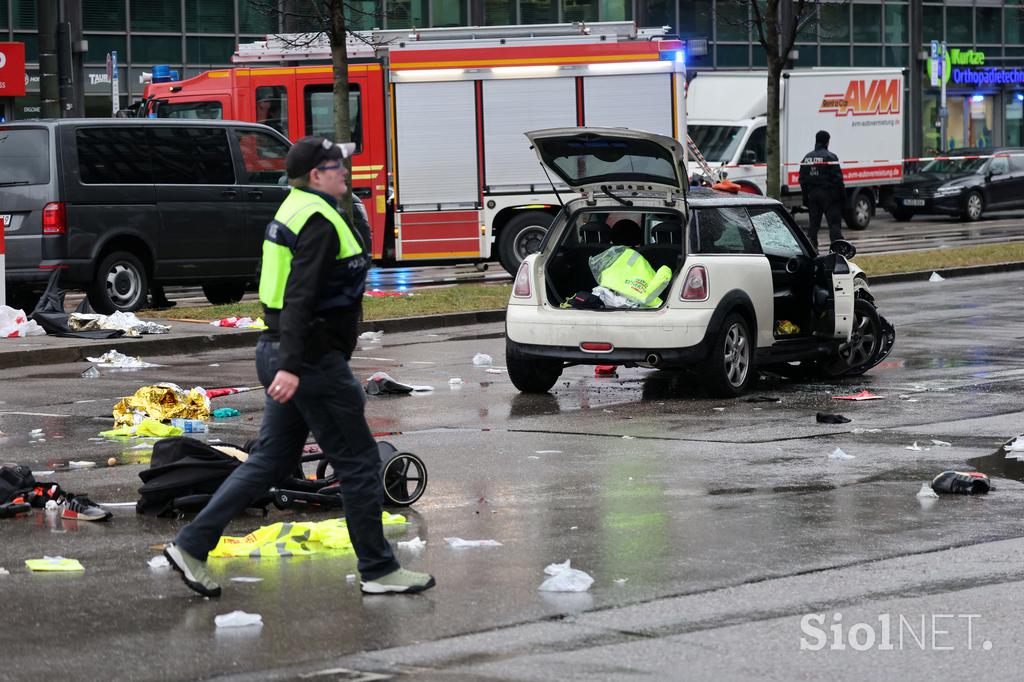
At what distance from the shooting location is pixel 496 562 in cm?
701

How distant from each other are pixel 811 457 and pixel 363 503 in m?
3.87

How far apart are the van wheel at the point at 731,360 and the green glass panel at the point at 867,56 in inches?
1435

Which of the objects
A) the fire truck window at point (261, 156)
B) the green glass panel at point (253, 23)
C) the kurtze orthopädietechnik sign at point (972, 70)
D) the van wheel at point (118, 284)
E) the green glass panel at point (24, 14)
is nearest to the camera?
the van wheel at point (118, 284)

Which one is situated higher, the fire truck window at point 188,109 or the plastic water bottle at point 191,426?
the fire truck window at point 188,109

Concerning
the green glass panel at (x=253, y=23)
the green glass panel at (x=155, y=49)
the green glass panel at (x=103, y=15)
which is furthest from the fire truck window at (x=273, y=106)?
the green glass panel at (x=253, y=23)

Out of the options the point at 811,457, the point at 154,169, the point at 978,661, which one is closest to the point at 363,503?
the point at 978,661

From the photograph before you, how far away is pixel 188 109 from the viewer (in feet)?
79.7

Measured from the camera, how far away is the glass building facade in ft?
118

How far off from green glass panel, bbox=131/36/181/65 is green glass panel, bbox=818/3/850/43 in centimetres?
1733

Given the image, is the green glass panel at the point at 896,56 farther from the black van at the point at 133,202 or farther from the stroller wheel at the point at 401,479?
the stroller wheel at the point at 401,479

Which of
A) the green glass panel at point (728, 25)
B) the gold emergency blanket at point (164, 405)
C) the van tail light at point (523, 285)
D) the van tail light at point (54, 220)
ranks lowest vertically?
the gold emergency blanket at point (164, 405)

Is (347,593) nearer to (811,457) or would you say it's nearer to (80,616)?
(80,616)

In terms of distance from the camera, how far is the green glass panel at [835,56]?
46.3m

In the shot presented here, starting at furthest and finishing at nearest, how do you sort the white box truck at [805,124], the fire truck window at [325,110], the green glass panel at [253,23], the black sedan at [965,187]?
the green glass panel at [253,23], the black sedan at [965,187], the white box truck at [805,124], the fire truck window at [325,110]
